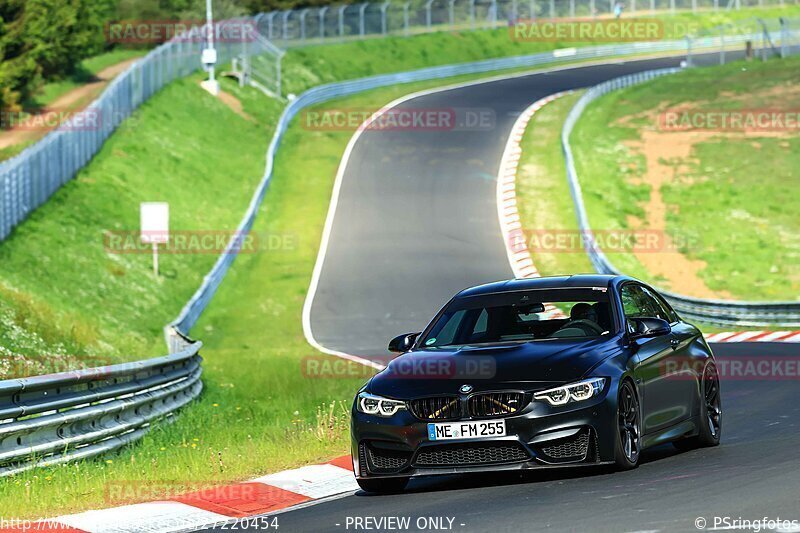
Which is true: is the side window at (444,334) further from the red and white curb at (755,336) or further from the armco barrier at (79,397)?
the red and white curb at (755,336)

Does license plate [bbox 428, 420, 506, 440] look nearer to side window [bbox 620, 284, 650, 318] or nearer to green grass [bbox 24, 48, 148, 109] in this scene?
side window [bbox 620, 284, 650, 318]

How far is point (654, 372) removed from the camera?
37.3ft

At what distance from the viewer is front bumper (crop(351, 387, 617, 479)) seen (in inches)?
395

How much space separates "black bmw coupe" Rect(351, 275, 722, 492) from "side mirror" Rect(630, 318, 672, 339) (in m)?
0.01

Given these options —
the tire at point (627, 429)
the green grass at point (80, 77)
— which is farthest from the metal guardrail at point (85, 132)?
the tire at point (627, 429)

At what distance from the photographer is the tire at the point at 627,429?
10297mm

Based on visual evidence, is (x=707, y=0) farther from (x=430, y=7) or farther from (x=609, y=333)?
(x=609, y=333)

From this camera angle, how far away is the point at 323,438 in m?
13.2

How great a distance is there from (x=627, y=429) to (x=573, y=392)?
26.8 inches

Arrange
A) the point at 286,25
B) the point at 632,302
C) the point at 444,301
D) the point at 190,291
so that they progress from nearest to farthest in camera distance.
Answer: the point at 632,302 < the point at 444,301 < the point at 190,291 < the point at 286,25

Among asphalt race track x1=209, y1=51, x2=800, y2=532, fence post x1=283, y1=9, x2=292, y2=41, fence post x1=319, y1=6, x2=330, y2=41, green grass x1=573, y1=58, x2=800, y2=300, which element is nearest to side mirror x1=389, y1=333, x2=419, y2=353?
asphalt race track x1=209, y1=51, x2=800, y2=532

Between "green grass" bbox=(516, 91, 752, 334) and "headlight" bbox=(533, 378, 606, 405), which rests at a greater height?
"headlight" bbox=(533, 378, 606, 405)

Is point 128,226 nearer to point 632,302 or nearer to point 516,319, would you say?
point 632,302

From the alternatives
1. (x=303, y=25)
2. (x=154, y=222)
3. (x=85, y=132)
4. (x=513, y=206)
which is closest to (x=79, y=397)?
(x=154, y=222)
